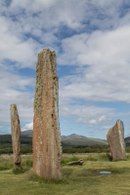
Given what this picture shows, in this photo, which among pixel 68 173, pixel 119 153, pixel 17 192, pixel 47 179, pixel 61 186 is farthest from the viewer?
pixel 119 153

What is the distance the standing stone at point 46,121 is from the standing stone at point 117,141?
59.4 ft

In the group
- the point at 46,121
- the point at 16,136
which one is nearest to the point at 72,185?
the point at 46,121

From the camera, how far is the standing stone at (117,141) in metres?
41.9

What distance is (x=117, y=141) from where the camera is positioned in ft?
140

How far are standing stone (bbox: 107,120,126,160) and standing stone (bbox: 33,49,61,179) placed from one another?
1811cm

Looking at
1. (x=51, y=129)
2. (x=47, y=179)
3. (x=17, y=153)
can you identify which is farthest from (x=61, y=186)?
(x=17, y=153)

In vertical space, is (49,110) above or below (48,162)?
above

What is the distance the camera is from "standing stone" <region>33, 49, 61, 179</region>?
2405 cm

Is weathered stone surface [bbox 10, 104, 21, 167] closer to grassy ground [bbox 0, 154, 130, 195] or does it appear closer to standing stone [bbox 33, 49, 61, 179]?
grassy ground [bbox 0, 154, 130, 195]

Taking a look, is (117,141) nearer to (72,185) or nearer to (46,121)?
(46,121)

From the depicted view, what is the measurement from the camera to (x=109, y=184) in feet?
75.0

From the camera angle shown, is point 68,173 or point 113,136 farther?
point 113,136

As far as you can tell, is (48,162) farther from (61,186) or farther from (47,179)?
(61,186)

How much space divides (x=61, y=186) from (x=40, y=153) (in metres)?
2.98
